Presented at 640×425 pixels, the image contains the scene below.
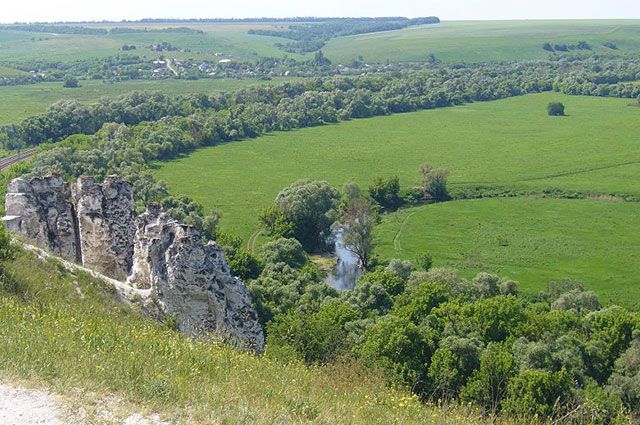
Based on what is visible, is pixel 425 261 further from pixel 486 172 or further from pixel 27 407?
pixel 27 407

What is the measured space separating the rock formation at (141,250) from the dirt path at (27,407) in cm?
596

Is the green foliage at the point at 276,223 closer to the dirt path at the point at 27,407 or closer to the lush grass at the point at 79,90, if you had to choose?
the dirt path at the point at 27,407

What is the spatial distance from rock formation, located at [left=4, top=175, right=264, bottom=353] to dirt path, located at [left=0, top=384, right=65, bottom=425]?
19.6 feet

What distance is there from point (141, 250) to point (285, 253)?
1222 inches

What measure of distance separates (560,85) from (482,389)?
143 meters

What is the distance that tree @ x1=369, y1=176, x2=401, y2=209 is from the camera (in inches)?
2847

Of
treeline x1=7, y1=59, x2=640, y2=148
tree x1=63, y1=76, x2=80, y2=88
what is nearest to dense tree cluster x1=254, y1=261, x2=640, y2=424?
treeline x1=7, y1=59, x2=640, y2=148

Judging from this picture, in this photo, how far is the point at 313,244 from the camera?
61.3 m

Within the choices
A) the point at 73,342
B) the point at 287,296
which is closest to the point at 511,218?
the point at 287,296

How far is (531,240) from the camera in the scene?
59.2m

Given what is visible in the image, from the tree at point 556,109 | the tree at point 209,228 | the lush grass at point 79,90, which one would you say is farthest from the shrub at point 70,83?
the tree at point 209,228

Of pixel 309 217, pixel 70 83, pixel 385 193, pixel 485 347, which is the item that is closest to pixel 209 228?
pixel 309 217

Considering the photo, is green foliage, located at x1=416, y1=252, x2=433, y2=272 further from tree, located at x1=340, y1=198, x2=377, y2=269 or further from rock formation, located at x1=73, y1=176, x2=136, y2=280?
rock formation, located at x1=73, y1=176, x2=136, y2=280

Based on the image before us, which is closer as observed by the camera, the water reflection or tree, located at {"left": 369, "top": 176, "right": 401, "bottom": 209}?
the water reflection
